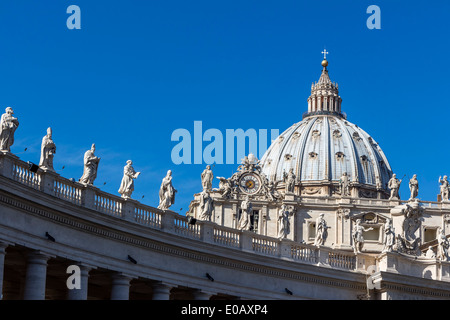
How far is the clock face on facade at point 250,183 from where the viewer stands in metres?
159

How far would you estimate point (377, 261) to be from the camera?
2473 inches

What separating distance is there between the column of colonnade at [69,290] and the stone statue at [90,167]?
4.18 meters

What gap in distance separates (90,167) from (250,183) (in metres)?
110

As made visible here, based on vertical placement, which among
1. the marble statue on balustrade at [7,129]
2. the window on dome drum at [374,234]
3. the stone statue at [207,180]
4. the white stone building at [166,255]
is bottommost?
the white stone building at [166,255]

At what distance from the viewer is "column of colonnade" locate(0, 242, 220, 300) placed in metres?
45.6

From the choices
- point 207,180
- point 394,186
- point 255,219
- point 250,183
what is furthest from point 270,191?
point 207,180

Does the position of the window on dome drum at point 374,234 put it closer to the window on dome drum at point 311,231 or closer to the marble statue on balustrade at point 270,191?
the window on dome drum at point 311,231

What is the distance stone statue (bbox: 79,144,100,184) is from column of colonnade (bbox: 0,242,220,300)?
4.18 metres

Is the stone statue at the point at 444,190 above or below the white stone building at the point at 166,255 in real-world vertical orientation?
above

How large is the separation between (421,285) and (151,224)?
58.8ft

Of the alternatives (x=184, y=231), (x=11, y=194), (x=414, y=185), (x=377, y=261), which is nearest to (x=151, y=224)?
(x=184, y=231)

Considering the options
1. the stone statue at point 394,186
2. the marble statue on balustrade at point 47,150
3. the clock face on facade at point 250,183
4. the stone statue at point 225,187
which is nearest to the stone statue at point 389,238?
the marble statue on balustrade at point 47,150

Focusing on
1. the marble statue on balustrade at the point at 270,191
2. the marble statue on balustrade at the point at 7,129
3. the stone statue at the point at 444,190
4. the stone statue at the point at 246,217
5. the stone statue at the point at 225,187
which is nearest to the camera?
the marble statue on balustrade at the point at 7,129

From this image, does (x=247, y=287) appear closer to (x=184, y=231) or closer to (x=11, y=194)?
(x=184, y=231)
